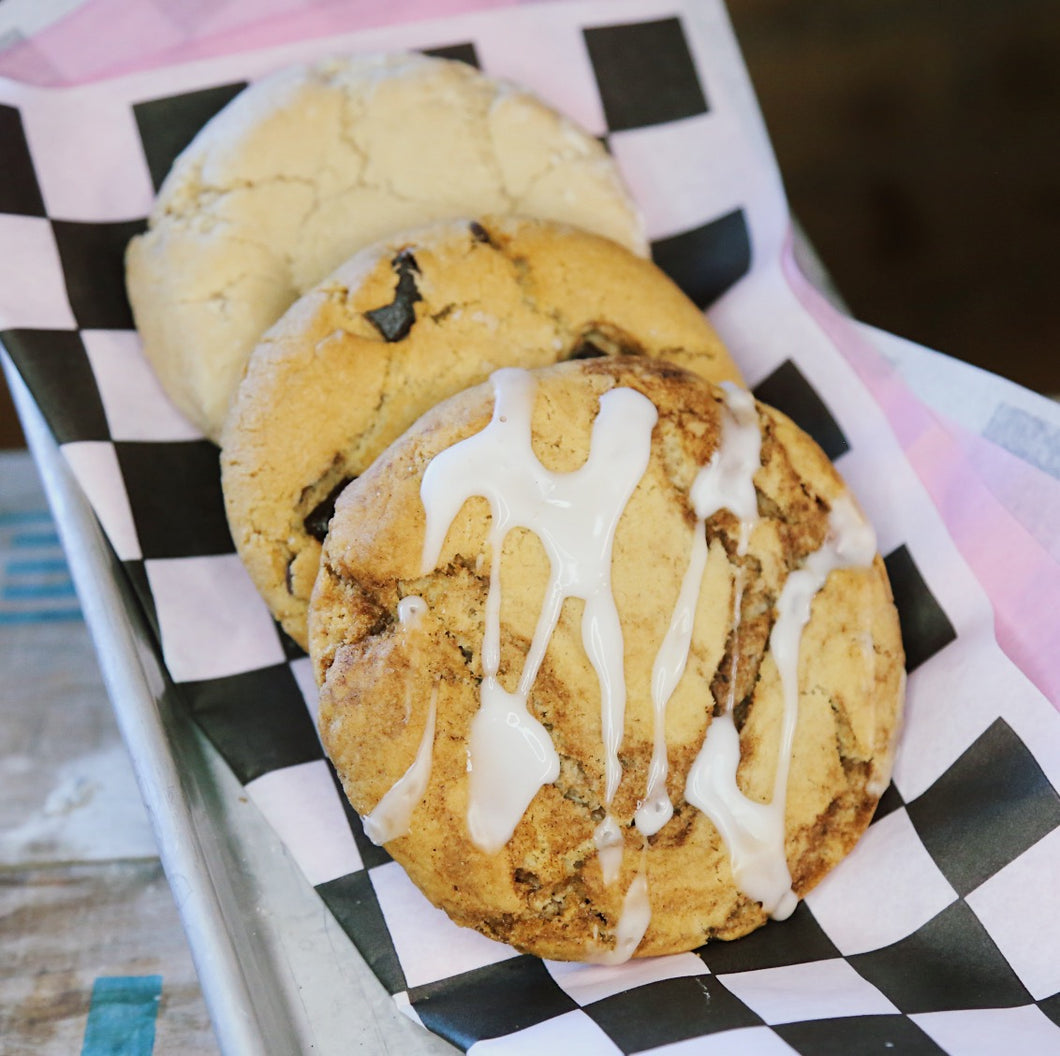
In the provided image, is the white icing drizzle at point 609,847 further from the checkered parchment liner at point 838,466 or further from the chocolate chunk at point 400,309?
the chocolate chunk at point 400,309

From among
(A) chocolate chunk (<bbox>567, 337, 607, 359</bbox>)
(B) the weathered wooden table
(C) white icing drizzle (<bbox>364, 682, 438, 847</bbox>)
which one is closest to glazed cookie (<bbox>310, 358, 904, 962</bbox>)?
(C) white icing drizzle (<bbox>364, 682, 438, 847</bbox>)


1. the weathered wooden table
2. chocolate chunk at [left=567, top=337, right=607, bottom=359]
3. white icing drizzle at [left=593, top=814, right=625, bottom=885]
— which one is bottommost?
the weathered wooden table

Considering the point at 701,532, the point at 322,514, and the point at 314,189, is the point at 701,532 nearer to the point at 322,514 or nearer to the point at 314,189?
the point at 322,514

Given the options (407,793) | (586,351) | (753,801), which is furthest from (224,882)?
(586,351)

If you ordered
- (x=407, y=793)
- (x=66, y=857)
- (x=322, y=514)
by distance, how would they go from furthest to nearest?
(x=66, y=857), (x=322, y=514), (x=407, y=793)

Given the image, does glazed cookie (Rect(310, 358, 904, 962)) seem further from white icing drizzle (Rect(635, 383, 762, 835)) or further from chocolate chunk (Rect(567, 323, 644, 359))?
chocolate chunk (Rect(567, 323, 644, 359))

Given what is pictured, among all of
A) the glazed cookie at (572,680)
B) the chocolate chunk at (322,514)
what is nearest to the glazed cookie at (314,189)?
the chocolate chunk at (322,514)

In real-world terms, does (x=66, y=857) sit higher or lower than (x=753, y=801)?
lower
